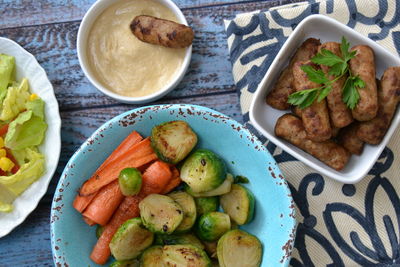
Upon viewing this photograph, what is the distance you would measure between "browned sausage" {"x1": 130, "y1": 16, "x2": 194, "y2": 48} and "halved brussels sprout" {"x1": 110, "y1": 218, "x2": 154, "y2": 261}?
74 cm

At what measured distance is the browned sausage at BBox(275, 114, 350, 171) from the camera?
189cm

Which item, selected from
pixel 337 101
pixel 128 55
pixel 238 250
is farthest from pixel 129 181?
pixel 337 101

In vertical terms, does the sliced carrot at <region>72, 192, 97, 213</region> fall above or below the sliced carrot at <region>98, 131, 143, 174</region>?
below

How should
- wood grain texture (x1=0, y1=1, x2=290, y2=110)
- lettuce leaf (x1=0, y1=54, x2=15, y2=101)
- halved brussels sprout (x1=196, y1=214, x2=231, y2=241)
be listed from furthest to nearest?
1. wood grain texture (x1=0, y1=1, x2=290, y2=110)
2. lettuce leaf (x1=0, y1=54, x2=15, y2=101)
3. halved brussels sprout (x1=196, y1=214, x2=231, y2=241)

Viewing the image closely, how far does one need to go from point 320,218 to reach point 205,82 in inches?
30.6

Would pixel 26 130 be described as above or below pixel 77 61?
below

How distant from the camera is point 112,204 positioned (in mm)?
1912

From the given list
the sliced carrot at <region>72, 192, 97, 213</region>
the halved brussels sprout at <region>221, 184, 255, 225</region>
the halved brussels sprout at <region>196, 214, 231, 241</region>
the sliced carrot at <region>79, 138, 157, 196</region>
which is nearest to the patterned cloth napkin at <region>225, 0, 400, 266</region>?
the halved brussels sprout at <region>221, 184, 255, 225</region>

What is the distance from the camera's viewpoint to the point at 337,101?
1.81 metres

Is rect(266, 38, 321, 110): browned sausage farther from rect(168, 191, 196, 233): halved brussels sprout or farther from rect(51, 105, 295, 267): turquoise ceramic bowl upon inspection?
rect(168, 191, 196, 233): halved brussels sprout

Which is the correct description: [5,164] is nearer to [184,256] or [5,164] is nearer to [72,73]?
[72,73]

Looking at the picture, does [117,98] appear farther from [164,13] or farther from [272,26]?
[272,26]

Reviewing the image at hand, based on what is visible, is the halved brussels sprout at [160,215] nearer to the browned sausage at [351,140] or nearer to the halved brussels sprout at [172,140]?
the halved brussels sprout at [172,140]

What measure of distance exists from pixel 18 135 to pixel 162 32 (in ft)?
2.46
